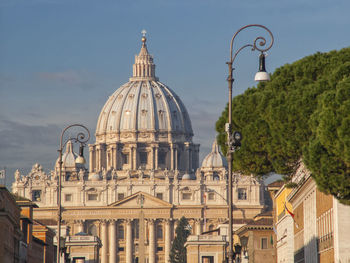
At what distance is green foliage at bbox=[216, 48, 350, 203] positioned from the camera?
33.9m

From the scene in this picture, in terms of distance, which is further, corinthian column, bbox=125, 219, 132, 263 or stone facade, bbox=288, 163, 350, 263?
corinthian column, bbox=125, 219, 132, 263

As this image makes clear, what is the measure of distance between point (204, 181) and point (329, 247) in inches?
5562

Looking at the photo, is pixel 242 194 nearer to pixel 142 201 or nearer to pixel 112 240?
pixel 142 201

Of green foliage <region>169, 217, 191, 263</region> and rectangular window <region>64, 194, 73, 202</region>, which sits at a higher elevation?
rectangular window <region>64, 194, 73, 202</region>

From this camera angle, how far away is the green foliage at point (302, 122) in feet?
111

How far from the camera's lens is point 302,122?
1513 inches

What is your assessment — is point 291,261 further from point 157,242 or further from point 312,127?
point 157,242

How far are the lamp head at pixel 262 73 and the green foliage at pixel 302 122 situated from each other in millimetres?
808

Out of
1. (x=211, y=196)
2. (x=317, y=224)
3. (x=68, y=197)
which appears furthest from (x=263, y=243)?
(x=68, y=197)

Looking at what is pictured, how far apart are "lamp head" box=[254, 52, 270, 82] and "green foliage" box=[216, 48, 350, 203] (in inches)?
31.8

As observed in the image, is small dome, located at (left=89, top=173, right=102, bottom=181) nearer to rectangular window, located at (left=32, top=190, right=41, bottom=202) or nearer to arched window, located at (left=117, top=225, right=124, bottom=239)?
rectangular window, located at (left=32, top=190, right=41, bottom=202)

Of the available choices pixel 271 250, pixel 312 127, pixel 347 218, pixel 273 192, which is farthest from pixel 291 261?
pixel 312 127

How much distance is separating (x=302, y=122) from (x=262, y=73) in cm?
232

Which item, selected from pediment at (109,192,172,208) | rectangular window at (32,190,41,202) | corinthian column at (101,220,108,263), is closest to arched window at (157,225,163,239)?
pediment at (109,192,172,208)
